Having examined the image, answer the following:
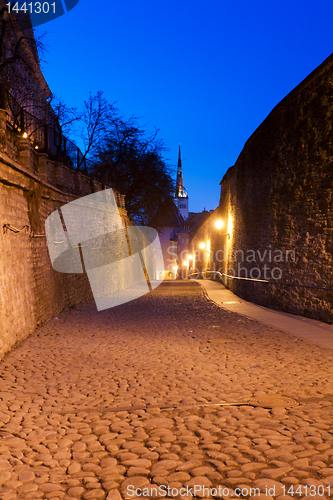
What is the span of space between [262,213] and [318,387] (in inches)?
344

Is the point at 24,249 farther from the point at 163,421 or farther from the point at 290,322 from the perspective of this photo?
the point at 290,322

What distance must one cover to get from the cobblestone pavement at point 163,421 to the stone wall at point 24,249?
80 centimetres

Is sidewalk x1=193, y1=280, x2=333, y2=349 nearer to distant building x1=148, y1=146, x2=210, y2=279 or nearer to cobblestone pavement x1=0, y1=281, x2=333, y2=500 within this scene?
cobblestone pavement x1=0, y1=281, x2=333, y2=500

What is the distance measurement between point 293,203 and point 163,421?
844cm

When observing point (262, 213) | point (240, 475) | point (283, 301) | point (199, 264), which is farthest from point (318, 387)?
point (199, 264)

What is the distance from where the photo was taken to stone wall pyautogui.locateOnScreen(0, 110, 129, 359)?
6727mm

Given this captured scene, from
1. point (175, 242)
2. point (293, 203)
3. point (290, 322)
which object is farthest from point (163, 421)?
point (175, 242)

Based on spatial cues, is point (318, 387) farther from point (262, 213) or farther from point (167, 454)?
point (262, 213)

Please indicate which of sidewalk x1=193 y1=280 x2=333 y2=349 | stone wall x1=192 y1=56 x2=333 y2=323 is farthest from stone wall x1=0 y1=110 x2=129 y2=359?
stone wall x1=192 y1=56 x2=333 y2=323

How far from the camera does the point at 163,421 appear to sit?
150 inches

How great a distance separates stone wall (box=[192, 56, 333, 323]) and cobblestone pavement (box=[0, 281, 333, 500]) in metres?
3.22

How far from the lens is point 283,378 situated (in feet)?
16.8

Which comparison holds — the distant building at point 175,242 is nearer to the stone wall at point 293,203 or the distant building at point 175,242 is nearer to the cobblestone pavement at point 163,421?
the stone wall at point 293,203

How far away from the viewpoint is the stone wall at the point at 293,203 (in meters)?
9.24
